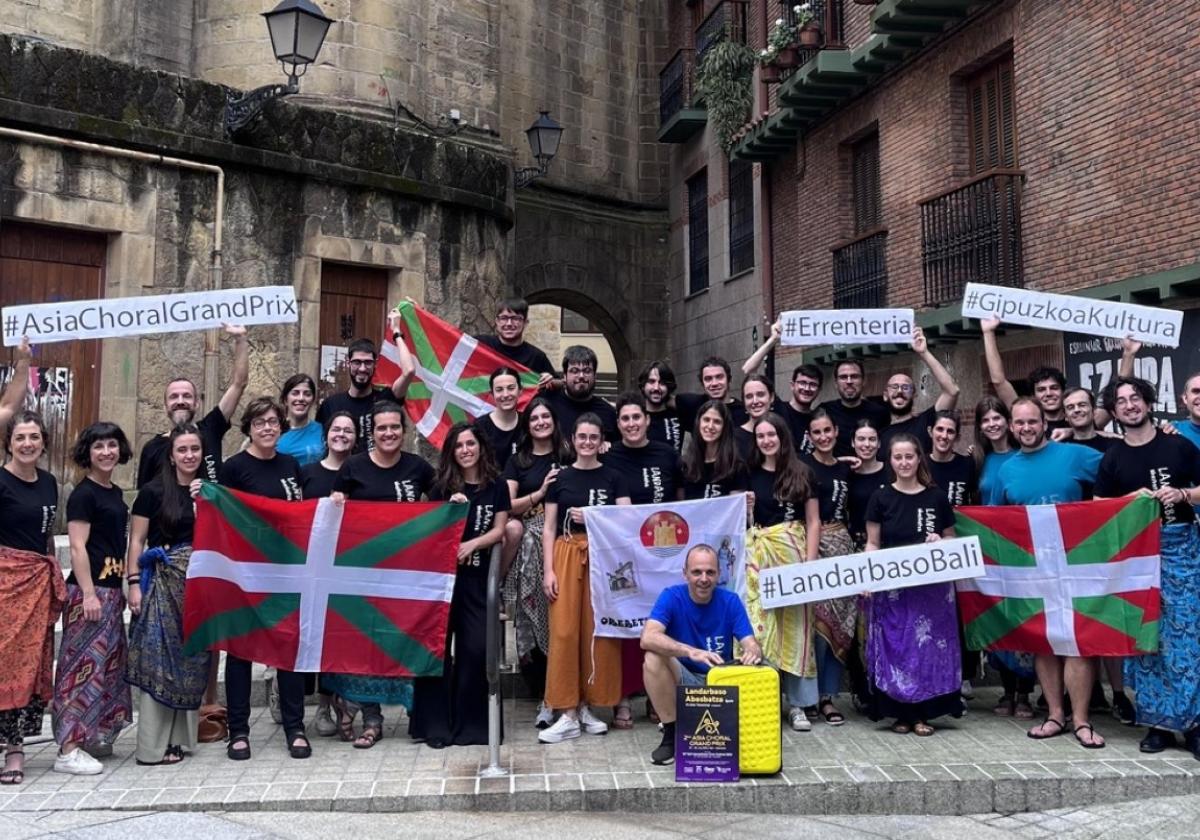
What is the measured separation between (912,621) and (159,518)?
171 inches

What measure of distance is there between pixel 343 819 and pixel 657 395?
12.3ft

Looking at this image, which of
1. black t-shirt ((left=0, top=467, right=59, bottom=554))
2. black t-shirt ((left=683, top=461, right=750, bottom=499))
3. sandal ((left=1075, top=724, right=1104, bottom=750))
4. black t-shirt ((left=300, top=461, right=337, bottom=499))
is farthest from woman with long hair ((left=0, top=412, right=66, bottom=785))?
sandal ((left=1075, top=724, right=1104, bottom=750))

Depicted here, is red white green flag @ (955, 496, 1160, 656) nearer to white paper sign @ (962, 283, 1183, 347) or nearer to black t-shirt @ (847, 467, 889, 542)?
black t-shirt @ (847, 467, 889, 542)

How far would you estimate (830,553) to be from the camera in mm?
6945

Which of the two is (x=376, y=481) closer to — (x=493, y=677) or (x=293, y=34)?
(x=493, y=677)

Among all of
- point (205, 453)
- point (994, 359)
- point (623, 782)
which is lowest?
point (623, 782)

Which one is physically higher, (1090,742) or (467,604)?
(467,604)

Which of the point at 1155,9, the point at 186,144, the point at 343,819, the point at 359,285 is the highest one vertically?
the point at 1155,9

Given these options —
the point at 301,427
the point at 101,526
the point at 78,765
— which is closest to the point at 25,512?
the point at 101,526

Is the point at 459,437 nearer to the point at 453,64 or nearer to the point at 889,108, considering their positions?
the point at 889,108

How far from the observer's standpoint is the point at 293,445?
7.70 meters

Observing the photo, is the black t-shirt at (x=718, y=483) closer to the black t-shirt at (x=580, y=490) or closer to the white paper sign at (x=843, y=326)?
the black t-shirt at (x=580, y=490)

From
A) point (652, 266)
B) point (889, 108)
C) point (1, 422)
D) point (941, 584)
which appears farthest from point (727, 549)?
point (652, 266)

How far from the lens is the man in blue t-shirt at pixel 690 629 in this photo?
5.89 meters
